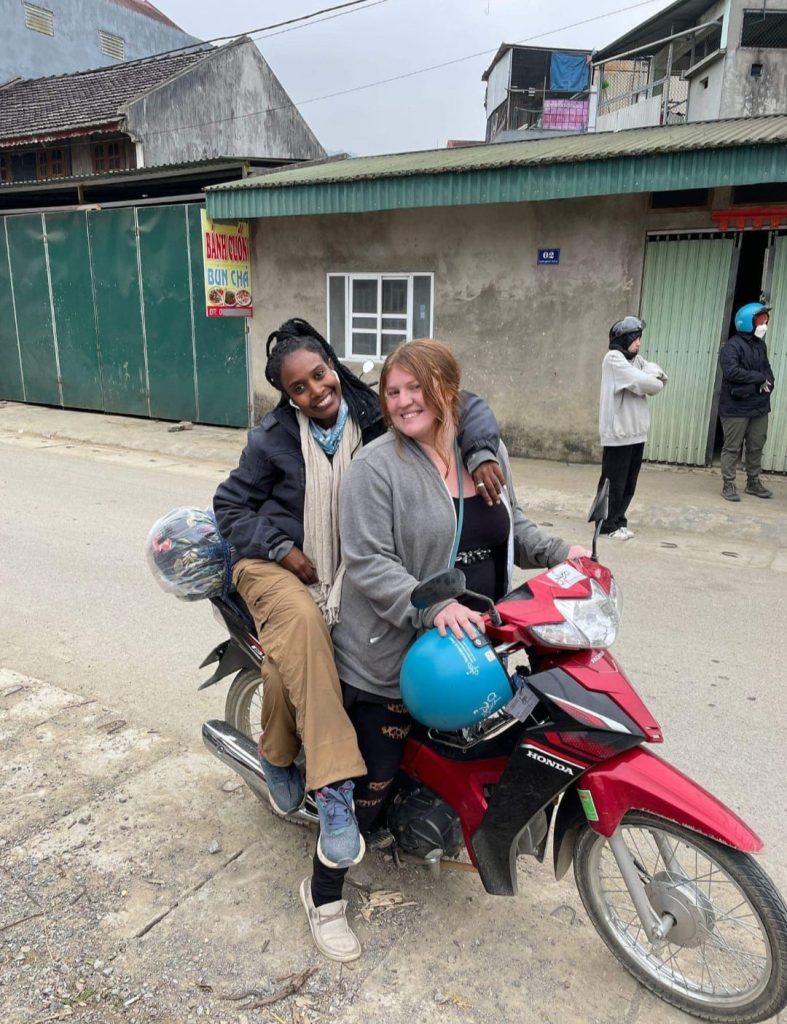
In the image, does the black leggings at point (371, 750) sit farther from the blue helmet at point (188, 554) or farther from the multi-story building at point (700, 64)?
the multi-story building at point (700, 64)

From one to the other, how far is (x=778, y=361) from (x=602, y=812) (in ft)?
25.5

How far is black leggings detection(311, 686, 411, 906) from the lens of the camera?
2.26 meters

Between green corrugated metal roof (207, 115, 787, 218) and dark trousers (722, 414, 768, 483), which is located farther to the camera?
dark trousers (722, 414, 768, 483)

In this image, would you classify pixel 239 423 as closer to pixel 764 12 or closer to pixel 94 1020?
pixel 94 1020

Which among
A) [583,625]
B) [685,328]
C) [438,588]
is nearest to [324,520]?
[438,588]

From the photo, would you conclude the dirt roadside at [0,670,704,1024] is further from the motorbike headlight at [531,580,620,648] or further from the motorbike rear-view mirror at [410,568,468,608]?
the motorbike rear-view mirror at [410,568,468,608]

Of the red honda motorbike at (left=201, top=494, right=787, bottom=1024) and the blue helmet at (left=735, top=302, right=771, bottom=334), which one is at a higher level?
the blue helmet at (left=735, top=302, right=771, bottom=334)

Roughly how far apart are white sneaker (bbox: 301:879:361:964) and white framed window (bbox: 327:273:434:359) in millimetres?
8412

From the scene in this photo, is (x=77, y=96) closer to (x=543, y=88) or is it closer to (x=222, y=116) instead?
(x=222, y=116)

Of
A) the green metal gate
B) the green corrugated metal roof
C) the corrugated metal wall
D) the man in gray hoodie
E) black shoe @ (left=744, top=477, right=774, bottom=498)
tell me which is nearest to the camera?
the man in gray hoodie

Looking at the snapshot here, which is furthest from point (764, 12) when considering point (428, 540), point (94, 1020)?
point (94, 1020)

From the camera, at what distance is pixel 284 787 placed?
248 cm

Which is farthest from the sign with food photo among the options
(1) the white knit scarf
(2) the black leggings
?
(2) the black leggings

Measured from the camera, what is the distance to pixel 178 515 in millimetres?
2576
